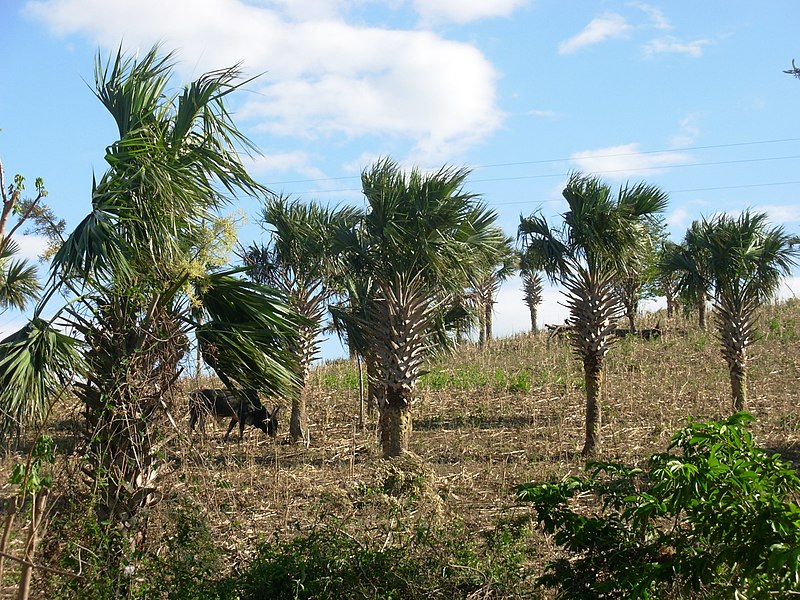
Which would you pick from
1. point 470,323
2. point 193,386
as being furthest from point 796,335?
point 193,386

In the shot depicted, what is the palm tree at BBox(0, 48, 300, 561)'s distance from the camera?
28.5 feet

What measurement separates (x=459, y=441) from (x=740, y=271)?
321 inches

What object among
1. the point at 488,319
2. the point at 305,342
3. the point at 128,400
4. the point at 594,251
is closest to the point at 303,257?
the point at 305,342

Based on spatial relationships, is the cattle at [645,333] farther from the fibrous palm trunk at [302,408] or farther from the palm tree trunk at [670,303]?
the fibrous palm trunk at [302,408]

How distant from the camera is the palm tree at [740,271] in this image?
2023 cm

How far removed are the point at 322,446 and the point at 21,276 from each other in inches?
384

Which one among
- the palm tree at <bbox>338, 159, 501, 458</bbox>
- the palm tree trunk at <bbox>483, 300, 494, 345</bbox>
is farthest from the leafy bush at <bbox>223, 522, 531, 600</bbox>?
the palm tree trunk at <bbox>483, 300, 494, 345</bbox>

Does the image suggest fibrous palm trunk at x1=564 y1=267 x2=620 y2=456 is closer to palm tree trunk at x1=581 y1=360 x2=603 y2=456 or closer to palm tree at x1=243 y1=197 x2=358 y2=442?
palm tree trunk at x1=581 y1=360 x2=603 y2=456

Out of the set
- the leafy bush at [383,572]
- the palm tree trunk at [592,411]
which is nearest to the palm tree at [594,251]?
the palm tree trunk at [592,411]

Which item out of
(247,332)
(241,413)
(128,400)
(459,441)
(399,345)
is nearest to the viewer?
(128,400)

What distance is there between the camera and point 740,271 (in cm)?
2052

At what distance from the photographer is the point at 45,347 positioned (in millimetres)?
8547

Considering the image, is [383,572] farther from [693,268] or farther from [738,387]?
[693,268]

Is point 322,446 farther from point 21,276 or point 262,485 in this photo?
point 21,276
